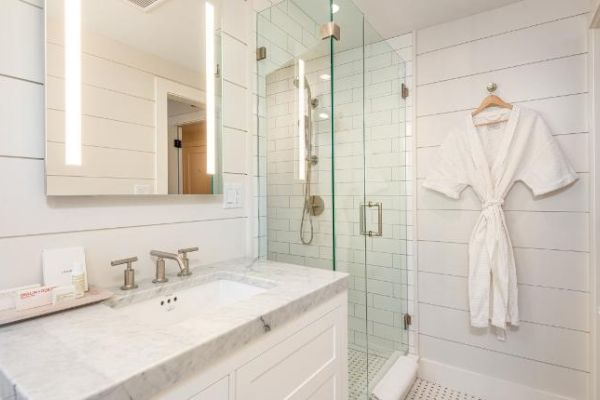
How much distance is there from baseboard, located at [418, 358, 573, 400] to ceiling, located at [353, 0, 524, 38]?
2.31 m

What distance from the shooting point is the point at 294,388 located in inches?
38.4

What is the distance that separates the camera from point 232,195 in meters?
1.58

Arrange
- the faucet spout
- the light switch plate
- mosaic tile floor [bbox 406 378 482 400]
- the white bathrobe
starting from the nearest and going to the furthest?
1. the faucet spout
2. the light switch plate
3. the white bathrobe
4. mosaic tile floor [bbox 406 378 482 400]

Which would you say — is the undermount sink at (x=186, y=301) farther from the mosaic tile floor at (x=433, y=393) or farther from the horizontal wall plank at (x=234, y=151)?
the mosaic tile floor at (x=433, y=393)

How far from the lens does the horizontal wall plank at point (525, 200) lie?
1.73 meters

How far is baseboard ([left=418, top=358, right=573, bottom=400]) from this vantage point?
1889 millimetres

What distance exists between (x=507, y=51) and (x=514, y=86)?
8.7 inches

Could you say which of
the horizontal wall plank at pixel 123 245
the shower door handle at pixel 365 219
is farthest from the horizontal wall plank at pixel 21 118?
the shower door handle at pixel 365 219

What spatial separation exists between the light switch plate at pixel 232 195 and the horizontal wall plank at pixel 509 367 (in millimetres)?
1648

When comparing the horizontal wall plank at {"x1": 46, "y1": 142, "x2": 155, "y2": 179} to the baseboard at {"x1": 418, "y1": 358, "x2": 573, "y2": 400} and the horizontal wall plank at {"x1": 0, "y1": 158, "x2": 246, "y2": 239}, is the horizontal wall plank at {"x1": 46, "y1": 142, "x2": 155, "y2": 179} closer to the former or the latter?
the horizontal wall plank at {"x1": 0, "y1": 158, "x2": 246, "y2": 239}

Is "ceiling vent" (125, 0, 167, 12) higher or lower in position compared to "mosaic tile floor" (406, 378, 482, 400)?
higher

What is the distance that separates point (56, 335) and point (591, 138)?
94.3 inches

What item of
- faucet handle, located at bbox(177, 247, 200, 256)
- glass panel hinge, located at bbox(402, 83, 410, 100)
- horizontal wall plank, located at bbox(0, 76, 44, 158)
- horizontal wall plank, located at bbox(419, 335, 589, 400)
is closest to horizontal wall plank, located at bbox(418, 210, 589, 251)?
horizontal wall plank, located at bbox(419, 335, 589, 400)

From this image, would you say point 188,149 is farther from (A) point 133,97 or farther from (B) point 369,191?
(B) point 369,191
